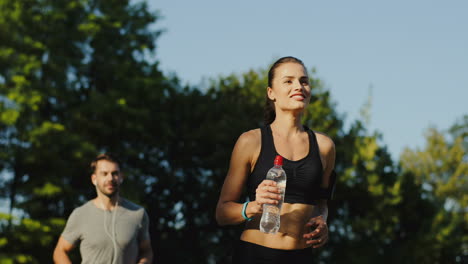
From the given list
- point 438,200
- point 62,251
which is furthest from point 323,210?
point 438,200

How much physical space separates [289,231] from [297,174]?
0.36 metres

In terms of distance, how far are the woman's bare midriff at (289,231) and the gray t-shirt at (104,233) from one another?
2.78 metres

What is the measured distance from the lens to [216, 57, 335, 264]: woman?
12.7 ft

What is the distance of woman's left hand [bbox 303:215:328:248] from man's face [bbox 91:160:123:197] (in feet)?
10.7

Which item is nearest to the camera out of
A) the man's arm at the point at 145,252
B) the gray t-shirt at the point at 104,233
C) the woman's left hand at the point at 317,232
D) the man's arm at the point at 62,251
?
the woman's left hand at the point at 317,232

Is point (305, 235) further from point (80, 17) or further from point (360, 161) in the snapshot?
point (360, 161)

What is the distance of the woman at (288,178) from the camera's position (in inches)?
153

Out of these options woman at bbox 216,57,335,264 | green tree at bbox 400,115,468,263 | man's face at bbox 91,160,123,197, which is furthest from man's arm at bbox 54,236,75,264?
green tree at bbox 400,115,468,263

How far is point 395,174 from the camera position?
35.0 m

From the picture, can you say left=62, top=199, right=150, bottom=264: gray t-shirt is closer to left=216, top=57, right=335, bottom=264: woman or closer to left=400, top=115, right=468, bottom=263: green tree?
left=216, top=57, right=335, bottom=264: woman

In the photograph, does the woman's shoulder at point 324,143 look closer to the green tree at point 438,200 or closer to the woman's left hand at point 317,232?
the woman's left hand at point 317,232

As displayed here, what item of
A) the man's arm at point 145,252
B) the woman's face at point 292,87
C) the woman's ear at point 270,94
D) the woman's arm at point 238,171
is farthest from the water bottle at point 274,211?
the man's arm at point 145,252

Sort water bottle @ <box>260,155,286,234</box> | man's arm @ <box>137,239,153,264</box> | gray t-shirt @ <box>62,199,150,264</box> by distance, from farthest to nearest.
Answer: man's arm @ <box>137,239,153,264</box>, gray t-shirt @ <box>62,199,150,264</box>, water bottle @ <box>260,155,286,234</box>

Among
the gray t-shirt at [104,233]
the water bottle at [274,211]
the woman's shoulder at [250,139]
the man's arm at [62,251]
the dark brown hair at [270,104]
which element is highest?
the dark brown hair at [270,104]
